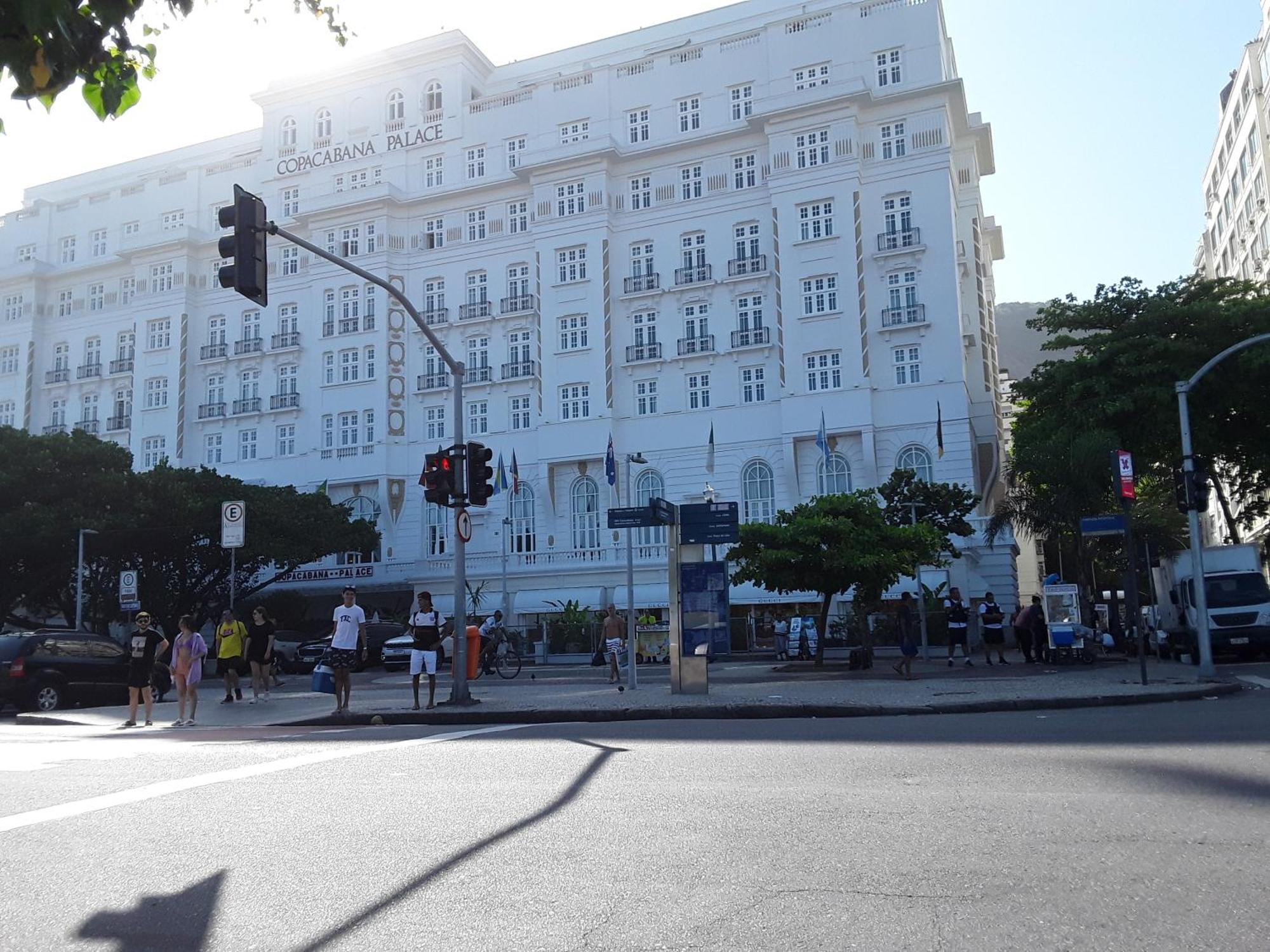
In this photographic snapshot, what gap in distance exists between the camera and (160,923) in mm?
4648

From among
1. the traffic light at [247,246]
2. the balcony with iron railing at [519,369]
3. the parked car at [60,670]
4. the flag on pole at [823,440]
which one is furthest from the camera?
the balcony with iron railing at [519,369]

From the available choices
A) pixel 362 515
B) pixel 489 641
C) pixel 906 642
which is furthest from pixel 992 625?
pixel 362 515

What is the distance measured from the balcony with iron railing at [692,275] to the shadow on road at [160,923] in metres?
46.1

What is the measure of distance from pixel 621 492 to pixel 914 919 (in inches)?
1775

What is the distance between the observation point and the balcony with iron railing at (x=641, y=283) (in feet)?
→ 167

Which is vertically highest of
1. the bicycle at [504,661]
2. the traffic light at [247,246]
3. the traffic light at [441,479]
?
the traffic light at [247,246]

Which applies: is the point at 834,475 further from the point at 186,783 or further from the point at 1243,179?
the point at 186,783

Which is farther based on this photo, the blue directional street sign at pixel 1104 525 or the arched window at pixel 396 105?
the arched window at pixel 396 105

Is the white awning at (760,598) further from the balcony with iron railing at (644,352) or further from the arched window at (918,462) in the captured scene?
the balcony with iron railing at (644,352)

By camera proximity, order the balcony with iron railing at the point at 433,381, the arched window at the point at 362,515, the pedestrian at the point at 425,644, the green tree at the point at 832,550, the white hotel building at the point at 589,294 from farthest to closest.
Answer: the balcony with iron railing at the point at 433,381 → the arched window at the point at 362,515 → the white hotel building at the point at 589,294 → the green tree at the point at 832,550 → the pedestrian at the point at 425,644

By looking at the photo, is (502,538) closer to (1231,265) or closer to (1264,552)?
(1264,552)

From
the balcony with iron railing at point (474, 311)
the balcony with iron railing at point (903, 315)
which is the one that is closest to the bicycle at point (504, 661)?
the balcony with iron railing at point (903, 315)

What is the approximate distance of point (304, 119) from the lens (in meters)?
59.7

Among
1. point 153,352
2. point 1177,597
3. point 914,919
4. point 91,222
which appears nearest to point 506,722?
point 914,919
